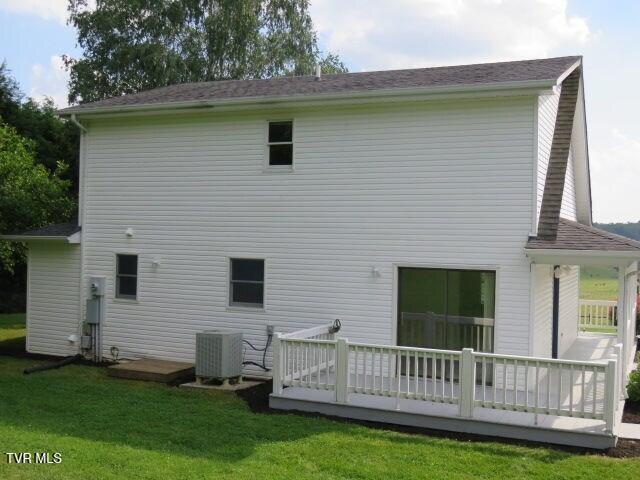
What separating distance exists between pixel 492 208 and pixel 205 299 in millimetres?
5697

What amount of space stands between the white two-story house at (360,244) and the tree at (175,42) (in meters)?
11.6

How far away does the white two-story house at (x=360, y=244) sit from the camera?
939 centimetres

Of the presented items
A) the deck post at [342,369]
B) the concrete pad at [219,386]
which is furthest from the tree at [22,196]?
the deck post at [342,369]

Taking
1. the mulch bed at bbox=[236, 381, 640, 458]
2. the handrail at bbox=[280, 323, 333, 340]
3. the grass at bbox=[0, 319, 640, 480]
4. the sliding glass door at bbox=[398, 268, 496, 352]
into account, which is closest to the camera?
the grass at bbox=[0, 319, 640, 480]

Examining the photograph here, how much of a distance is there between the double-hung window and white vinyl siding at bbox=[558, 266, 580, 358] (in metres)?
5.74

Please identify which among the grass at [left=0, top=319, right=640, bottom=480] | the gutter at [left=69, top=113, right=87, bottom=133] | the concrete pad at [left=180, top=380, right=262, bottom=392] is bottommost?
the concrete pad at [left=180, top=380, right=262, bottom=392]

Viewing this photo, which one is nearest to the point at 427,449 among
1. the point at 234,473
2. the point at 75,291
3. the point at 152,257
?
the point at 234,473

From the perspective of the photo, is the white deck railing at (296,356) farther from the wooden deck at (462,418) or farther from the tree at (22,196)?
the tree at (22,196)

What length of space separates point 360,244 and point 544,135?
3541 millimetres

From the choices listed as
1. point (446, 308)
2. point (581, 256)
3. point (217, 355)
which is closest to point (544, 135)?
point (581, 256)

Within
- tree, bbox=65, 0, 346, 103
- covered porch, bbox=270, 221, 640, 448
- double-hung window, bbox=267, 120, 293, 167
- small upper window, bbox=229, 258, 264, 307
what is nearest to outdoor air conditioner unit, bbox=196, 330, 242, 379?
small upper window, bbox=229, 258, 264, 307

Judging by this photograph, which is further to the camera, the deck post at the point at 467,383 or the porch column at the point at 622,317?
the porch column at the point at 622,317

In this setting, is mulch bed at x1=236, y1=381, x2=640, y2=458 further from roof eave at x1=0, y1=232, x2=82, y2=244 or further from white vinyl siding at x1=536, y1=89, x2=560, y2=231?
Answer: roof eave at x1=0, y1=232, x2=82, y2=244

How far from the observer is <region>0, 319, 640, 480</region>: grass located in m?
6.88
